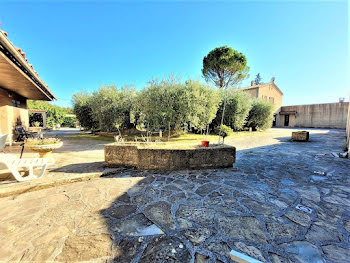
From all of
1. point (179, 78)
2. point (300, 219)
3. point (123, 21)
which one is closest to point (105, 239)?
point (300, 219)

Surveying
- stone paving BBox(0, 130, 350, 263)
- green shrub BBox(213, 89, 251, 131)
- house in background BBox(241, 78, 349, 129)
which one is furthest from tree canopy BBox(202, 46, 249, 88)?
stone paving BBox(0, 130, 350, 263)

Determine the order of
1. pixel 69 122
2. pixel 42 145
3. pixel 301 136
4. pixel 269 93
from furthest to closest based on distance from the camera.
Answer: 1. pixel 69 122
2. pixel 269 93
3. pixel 301 136
4. pixel 42 145

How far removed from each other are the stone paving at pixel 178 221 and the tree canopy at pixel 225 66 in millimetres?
14124

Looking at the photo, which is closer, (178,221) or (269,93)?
(178,221)

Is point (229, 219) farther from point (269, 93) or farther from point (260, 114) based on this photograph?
point (269, 93)

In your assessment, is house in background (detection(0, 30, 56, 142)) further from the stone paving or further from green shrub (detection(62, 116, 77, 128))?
green shrub (detection(62, 116, 77, 128))

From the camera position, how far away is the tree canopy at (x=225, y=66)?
50.8 ft

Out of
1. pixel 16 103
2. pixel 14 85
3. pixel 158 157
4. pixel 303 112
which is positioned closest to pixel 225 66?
pixel 158 157

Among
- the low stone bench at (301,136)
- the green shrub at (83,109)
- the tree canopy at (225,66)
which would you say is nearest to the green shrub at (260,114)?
the tree canopy at (225,66)

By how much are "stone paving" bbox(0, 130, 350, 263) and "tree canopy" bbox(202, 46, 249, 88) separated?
1412cm

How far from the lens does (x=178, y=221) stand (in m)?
1.83

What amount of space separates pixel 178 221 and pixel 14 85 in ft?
27.7

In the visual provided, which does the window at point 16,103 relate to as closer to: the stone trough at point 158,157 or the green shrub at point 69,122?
the stone trough at point 158,157

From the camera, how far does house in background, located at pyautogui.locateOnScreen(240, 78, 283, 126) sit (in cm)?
2264
